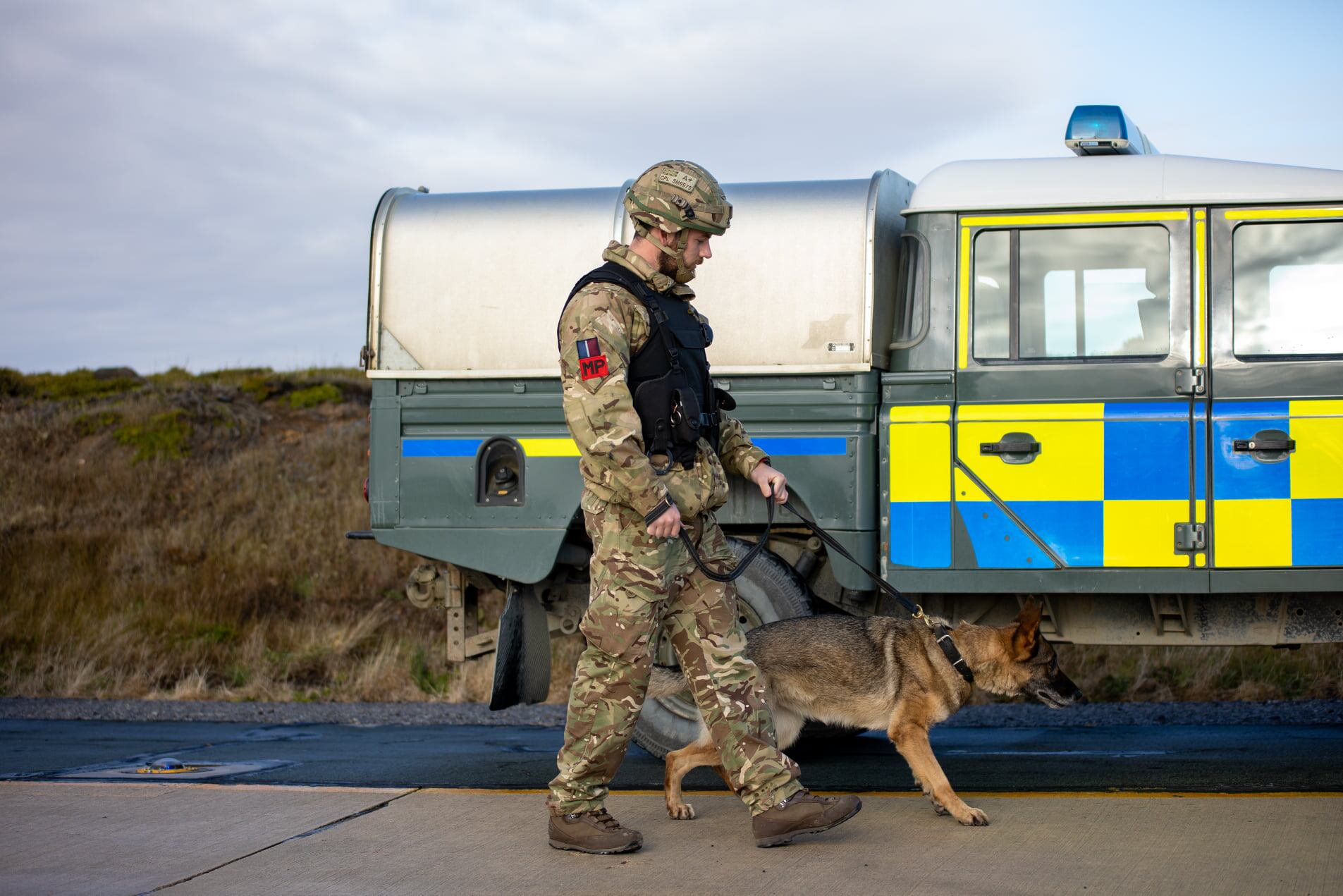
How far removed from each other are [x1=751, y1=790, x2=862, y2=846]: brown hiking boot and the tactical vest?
3.83 feet

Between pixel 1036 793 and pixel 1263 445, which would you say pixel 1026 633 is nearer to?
pixel 1036 793

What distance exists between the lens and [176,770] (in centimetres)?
642

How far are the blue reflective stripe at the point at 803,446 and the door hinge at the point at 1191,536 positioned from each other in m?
1.44

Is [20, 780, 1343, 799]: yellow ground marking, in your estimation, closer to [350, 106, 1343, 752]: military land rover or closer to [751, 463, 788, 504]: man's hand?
[350, 106, 1343, 752]: military land rover

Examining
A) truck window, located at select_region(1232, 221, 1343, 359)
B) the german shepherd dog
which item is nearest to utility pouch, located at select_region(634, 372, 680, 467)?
the german shepherd dog

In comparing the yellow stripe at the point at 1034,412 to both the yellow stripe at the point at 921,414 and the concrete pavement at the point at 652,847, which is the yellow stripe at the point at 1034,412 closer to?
the yellow stripe at the point at 921,414

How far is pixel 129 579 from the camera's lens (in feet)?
42.2

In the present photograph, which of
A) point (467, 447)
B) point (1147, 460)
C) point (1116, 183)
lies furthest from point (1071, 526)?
point (467, 447)

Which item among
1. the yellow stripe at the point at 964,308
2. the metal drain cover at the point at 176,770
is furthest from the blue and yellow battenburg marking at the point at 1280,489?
the metal drain cover at the point at 176,770

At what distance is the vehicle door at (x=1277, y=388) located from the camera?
558 centimetres

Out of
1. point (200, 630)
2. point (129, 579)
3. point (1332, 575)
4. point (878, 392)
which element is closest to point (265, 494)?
point (129, 579)

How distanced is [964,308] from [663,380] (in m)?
2.09

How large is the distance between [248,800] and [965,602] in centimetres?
321

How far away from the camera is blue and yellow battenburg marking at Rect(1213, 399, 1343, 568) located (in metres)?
5.57
